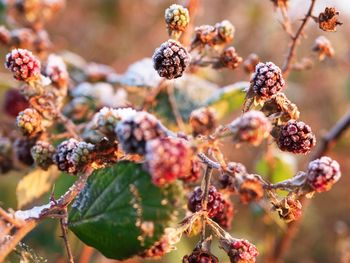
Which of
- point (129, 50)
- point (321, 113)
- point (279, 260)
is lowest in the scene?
point (279, 260)

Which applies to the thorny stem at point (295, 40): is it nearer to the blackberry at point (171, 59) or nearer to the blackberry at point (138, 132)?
the blackberry at point (171, 59)

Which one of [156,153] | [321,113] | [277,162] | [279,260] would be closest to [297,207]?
[156,153]

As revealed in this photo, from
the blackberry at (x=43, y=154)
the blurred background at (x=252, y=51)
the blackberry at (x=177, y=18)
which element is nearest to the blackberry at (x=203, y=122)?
the blackberry at (x=177, y=18)

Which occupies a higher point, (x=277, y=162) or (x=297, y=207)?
(x=277, y=162)

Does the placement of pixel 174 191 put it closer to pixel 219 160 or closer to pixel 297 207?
pixel 219 160

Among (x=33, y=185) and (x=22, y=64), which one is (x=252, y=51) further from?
(x=22, y=64)

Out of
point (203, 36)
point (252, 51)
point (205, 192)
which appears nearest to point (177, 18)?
point (203, 36)

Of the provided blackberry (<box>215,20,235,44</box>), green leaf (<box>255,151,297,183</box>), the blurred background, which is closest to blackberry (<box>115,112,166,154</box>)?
blackberry (<box>215,20,235,44</box>)
